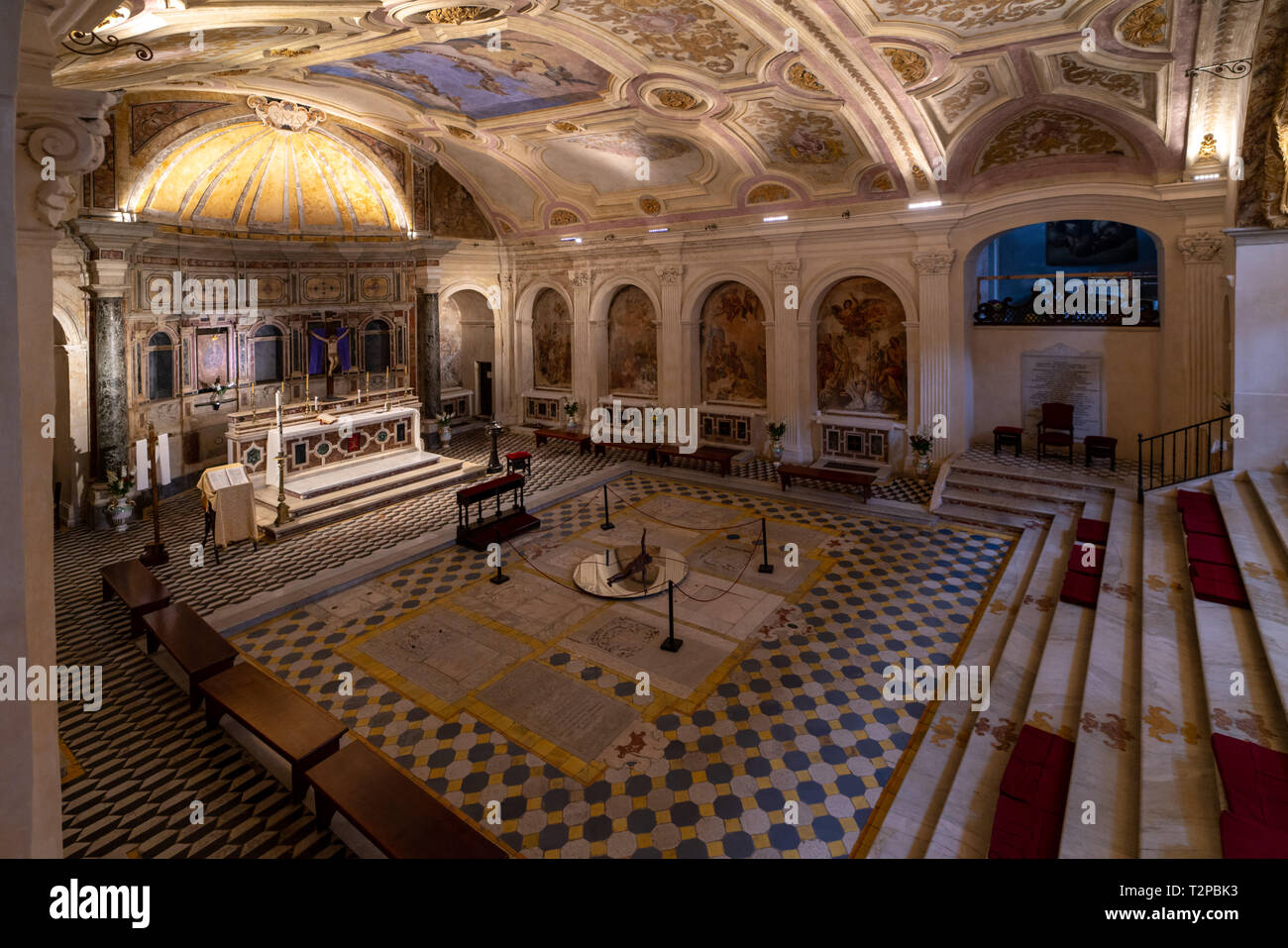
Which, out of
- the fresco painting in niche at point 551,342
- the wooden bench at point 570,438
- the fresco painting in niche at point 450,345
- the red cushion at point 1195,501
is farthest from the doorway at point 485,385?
the red cushion at point 1195,501

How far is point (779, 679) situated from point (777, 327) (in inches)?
402

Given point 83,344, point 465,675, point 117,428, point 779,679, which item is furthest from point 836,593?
point 83,344

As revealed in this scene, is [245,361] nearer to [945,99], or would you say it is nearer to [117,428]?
[117,428]

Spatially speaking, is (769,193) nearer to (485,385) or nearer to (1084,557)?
(1084,557)

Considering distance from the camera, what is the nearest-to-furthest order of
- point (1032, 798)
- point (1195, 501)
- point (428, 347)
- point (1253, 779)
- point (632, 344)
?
point (1253, 779) < point (1032, 798) < point (1195, 501) < point (428, 347) < point (632, 344)

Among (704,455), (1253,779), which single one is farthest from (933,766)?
(704,455)

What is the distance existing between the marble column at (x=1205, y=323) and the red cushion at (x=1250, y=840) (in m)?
9.81

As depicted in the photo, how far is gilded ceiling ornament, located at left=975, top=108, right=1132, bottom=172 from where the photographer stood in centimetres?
1102

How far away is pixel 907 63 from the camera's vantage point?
9789mm

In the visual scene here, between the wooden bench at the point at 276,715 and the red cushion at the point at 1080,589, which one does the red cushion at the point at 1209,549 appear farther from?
the wooden bench at the point at 276,715

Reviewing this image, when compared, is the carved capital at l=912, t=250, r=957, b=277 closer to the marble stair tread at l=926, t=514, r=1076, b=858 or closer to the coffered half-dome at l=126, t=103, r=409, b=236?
the marble stair tread at l=926, t=514, r=1076, b=858

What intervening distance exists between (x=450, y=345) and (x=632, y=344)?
6.45 metres
